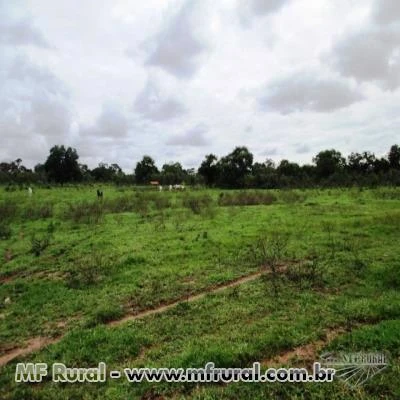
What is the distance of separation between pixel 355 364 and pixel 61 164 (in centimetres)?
6445

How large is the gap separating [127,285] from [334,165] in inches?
3238

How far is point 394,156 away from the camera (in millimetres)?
82750

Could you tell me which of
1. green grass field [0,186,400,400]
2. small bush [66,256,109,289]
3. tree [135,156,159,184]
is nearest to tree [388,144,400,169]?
tree [135,156,159,184]

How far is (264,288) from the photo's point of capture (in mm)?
8617

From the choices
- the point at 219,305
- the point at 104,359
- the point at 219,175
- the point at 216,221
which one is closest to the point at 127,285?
the point at 219,305

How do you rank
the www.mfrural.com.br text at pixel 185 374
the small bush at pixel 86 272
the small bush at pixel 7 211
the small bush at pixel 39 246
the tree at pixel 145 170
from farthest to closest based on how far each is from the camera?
the tree at pixel 145 170 → the small bush at pixel 7 211 → the small bush at pixel 39 246 → the small bush at pixel 86 272 → the www.mfrural.com.br text at pixel 185 374

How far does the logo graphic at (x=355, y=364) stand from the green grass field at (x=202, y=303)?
0.39 ft

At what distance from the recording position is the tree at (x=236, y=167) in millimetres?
71750

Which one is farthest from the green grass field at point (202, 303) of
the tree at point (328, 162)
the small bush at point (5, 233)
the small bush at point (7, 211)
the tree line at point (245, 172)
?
the tree at point (328, 162)

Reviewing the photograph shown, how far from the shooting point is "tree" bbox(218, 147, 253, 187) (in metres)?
71.8

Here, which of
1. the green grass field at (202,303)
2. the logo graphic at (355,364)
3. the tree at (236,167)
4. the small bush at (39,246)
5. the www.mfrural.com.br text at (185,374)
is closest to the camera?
the logo graphic at (355,364)

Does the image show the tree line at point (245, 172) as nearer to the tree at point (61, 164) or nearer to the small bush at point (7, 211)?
the tree at point (61, 164)

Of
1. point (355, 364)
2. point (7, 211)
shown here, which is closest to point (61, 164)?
point (7, 211)

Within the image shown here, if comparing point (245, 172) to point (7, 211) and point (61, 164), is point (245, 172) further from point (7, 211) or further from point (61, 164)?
point (7, 211)
